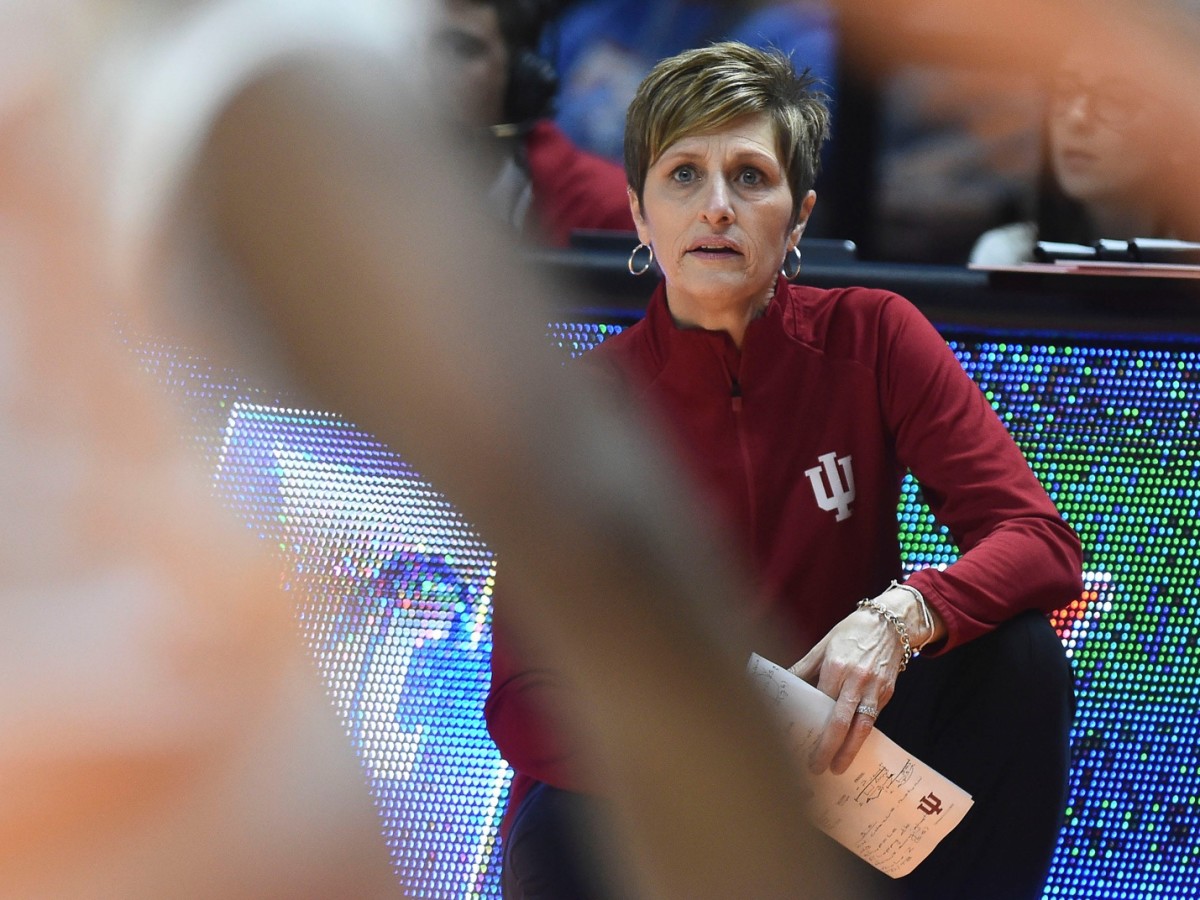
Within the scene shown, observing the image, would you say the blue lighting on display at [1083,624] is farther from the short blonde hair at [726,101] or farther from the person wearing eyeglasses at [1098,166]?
the short blonde hair at [726,101]

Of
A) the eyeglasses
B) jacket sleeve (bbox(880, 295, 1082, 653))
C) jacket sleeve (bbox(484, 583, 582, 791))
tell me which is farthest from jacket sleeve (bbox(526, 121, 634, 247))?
the eyeglasses

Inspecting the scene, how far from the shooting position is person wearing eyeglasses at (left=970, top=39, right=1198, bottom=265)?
56 cm

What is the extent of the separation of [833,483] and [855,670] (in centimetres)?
24

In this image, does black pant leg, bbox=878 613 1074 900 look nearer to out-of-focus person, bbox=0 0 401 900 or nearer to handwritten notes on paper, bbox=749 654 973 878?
handwritten notes on paper, bbox=749 654 973 878

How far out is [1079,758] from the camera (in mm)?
1550

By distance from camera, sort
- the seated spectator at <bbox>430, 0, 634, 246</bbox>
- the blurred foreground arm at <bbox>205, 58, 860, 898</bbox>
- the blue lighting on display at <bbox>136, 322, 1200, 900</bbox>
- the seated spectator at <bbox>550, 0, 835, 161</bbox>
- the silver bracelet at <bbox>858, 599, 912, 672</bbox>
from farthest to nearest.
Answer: the seated spectator at <bbox>550, 0, 835, 161</bbox> → the seated spectator at <bbox>430, 0, 634, 246</bbox> → the blue lighting on display at <bbox>136, 322, 1200, 900</bbox> → the silver bracelet at <bbox>858, 599, 912, 672</bbox> → the blurred foreground arm at <bbox>205, 58, 860, 898</bbox>

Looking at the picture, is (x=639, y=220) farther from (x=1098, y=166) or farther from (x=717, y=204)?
(x=1098, y=166)

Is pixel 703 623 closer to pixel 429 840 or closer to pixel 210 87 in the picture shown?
pixel 210 87

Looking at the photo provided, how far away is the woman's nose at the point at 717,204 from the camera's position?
137cm

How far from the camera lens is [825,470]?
139cm

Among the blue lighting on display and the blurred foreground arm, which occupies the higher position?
the blurred foreground arm

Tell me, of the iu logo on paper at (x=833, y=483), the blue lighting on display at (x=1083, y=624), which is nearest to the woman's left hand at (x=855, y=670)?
the iu logo on paper at (x=833, y=483)

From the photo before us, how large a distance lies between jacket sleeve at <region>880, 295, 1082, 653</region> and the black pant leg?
4cm

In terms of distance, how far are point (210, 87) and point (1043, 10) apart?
0.96 ft
